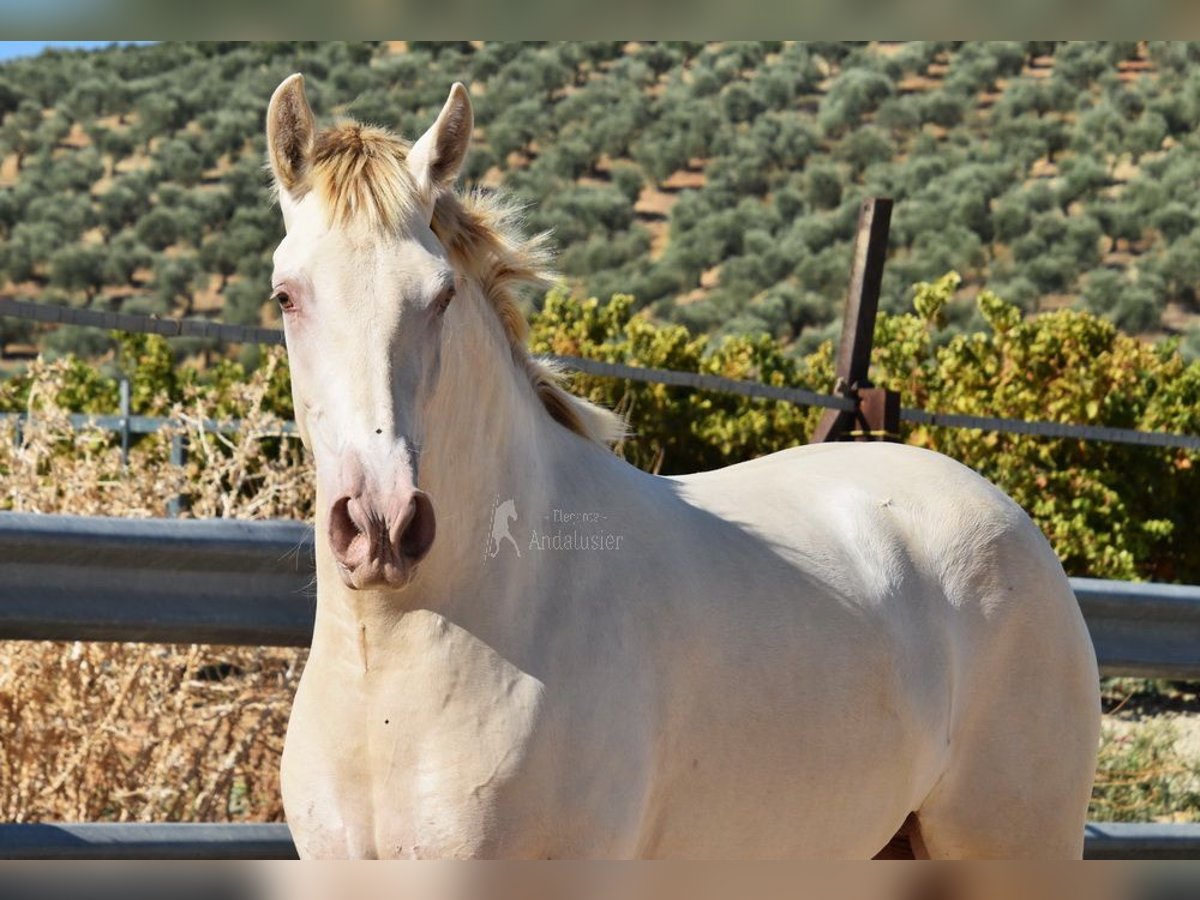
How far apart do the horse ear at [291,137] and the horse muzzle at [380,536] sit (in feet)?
2.26

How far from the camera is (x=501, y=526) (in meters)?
2.70

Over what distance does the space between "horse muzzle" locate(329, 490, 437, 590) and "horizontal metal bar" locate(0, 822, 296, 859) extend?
4.39ft

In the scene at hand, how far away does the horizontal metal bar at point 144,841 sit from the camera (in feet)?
10.5

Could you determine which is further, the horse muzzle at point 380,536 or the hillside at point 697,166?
the hillside at point 697,166

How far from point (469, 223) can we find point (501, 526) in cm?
58

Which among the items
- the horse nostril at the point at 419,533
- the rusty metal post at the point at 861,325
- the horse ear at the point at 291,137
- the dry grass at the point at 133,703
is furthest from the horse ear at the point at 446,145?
the rusty metal post at the point at 861,325

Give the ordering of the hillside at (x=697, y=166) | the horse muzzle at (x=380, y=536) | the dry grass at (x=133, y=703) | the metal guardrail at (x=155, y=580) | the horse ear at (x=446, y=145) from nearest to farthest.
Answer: the horse muzzle at (x=380, y=536)
the horse ear at (x=446, y=145)
the metal guardrail at (x=155, y=580)
the dry grass at (x=133, y=703)
the hillside at (x=697, y=166)

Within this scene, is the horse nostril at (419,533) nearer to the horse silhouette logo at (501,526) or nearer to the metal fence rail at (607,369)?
the horse silhouette logo at (501,526)

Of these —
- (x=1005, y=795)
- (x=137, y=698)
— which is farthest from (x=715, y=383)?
(x=137, y=698)

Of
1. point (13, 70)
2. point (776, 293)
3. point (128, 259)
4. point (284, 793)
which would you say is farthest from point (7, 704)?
point (13, 70)

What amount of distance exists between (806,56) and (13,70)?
20213mm

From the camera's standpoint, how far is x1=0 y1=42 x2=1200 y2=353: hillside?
2922 cm

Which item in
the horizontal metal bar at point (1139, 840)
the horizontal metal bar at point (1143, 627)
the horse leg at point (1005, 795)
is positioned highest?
the horizontal metal bar at point (1143, 627)

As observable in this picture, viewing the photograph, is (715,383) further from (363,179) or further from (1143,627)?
(363,179)
